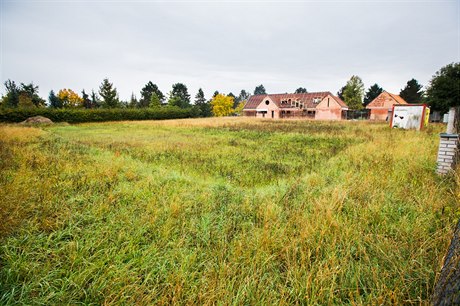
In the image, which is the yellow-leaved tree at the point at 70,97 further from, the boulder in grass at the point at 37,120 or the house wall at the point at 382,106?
the house wall at the point at 382,106

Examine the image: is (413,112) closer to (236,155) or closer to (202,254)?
(236,155)

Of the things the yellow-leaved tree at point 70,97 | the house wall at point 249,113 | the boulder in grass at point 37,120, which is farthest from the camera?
the yellow-leaved tree at point 70,97

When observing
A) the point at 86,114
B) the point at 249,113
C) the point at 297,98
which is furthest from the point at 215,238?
the point at 249,113

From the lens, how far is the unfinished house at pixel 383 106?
43.6 m

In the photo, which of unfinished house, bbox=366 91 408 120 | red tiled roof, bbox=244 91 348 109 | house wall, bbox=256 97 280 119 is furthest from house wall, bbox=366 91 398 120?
house wall, bbox=256 97 280 119

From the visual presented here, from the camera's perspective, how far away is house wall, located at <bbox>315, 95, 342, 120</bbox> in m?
45.3

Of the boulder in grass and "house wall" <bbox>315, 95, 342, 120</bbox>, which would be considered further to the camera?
"house wall" <bbox>315, 95, 342, 120</bbox>

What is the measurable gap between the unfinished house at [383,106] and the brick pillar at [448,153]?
4729 centimetres

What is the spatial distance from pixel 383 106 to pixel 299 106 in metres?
17.2

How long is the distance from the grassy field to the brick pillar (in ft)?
1.40

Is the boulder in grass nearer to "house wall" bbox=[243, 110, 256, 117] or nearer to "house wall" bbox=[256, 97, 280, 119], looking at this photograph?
"house wall" bbox=[243, 110, 256, 117]

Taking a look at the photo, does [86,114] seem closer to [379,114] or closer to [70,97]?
[70,97]

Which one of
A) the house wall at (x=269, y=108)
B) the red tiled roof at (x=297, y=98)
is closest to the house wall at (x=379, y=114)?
the red tiled roof at (x=297, y=98)

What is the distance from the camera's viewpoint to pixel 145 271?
2496 millimetres
